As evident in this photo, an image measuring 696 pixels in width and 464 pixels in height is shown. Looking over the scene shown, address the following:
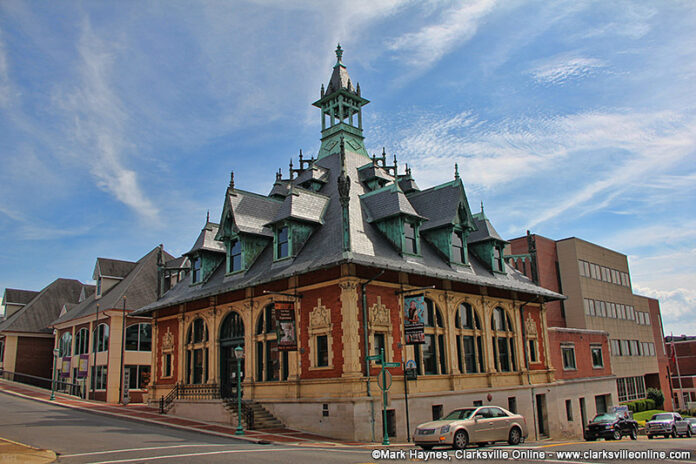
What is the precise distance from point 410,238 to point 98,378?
30.7 metres

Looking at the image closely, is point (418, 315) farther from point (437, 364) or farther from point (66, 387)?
point (66, 387)

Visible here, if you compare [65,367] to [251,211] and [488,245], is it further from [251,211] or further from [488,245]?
[488,245]

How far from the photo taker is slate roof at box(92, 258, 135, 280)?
50.8m

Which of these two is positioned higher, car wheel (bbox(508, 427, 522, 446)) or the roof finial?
the roof finial

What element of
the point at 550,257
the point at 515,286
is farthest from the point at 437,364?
the point at 550,257

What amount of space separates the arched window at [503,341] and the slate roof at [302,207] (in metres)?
12.3

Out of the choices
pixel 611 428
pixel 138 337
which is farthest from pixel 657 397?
pixel 138 337

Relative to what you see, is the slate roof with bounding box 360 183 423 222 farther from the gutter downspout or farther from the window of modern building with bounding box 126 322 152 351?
the window of modern building with bounding box 126 322 152 351

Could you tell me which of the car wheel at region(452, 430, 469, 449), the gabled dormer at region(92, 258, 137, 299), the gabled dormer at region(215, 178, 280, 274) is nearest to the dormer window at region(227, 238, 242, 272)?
the gabled dormer at region(215, 178, 280, 274)

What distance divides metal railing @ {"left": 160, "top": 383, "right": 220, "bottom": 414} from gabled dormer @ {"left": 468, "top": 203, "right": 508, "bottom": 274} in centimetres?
1788

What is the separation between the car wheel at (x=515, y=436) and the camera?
20.2 meters

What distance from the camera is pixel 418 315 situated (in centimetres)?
2569

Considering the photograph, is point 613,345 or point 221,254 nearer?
point 221,254

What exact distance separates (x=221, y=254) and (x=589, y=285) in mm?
41244
